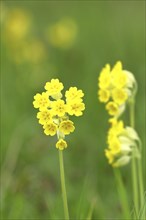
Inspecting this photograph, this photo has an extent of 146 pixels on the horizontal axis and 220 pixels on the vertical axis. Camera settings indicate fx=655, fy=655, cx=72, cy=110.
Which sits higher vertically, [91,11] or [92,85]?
[91,11]

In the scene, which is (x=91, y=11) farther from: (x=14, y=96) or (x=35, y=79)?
(x=14, y=96)

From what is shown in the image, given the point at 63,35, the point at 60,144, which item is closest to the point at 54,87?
the point at 60,144

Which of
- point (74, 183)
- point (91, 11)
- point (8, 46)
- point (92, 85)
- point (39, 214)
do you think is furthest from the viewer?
point (91, 11)

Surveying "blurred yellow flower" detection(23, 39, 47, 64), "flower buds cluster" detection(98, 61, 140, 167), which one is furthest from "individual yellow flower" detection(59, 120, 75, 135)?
"blurred yellow flower" detection(23, 39, 47, 64)

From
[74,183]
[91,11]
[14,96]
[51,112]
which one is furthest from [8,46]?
[51,112]

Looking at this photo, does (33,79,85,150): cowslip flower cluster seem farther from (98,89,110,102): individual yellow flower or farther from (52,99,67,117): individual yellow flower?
(98,89,110,102): individual yellow flower

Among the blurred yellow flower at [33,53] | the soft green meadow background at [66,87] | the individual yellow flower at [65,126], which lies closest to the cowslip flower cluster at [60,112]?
the individual yellow flower at [65,126]
